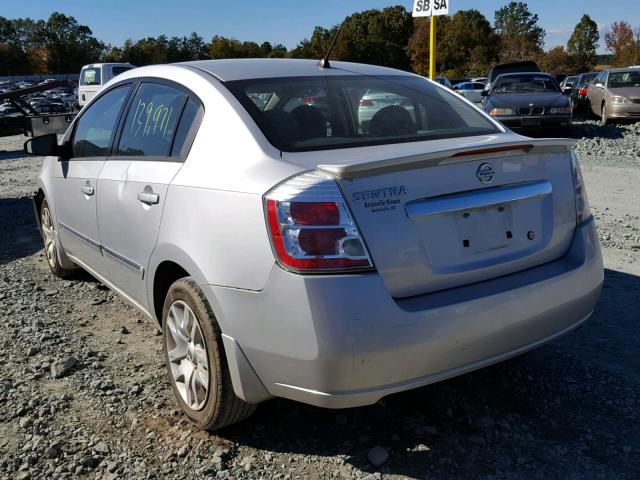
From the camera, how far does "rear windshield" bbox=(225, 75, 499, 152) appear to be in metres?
2.96

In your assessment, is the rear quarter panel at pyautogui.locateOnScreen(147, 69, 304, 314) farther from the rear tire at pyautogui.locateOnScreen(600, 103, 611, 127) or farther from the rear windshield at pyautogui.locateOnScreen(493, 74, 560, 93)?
the rear tire at pyautogui.locateOnScreen(600, 103, 611, 127)

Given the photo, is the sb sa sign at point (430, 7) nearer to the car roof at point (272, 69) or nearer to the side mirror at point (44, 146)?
the car roof at point (272, 69)

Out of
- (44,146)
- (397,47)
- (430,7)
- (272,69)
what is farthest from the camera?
(397,47)

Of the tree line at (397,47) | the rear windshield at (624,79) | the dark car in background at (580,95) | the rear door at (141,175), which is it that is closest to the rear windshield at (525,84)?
the rear windshield at (624,79)

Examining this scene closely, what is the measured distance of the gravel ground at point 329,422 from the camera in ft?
8.96

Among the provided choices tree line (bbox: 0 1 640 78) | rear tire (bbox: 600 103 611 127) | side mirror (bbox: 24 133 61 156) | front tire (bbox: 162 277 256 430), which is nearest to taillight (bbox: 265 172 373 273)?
front tire (bbox: 162 277 256 430)

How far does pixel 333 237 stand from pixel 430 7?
30.3 ft

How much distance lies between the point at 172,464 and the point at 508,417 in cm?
156

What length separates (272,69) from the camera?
3.48 m

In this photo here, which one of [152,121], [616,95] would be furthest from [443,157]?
[616,95]

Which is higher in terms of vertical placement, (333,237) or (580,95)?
(580,95)

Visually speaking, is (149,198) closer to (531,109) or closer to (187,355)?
(187,355)

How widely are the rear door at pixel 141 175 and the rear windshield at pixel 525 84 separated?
1282 centimetres

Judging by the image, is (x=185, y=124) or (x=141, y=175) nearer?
(x=185, y=124)
